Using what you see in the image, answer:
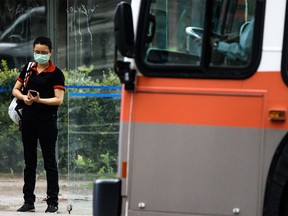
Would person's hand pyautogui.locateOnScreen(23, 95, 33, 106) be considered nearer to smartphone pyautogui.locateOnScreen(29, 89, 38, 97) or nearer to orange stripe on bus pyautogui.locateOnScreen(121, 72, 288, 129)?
smartphone pyautogui.locateOnScreen(29, 89, 38, 97)

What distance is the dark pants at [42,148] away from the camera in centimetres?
963

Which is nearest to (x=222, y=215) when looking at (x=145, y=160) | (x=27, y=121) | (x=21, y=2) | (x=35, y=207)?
(x=145, y=160)

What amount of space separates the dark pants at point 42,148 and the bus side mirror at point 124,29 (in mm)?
3207

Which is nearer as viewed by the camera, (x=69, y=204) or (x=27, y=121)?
(x=27, y=121)

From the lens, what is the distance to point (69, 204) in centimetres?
1030

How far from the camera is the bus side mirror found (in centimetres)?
648

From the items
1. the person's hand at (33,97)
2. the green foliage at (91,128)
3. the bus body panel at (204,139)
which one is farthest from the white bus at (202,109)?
the green foliage at (91,128)

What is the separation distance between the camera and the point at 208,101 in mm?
6473

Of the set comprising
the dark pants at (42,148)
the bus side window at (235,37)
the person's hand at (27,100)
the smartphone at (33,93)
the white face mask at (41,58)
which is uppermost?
the bus side window at (235,37)

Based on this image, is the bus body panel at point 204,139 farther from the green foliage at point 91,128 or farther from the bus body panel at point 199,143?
the green foliage at point 91,128

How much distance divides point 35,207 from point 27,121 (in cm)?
137

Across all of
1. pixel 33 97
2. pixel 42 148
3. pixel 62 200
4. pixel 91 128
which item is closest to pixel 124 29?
pixel 33 97

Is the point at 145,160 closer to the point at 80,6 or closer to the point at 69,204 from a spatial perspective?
the point at 69,204

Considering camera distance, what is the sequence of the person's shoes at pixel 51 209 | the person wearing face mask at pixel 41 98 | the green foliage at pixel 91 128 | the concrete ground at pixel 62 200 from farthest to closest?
the green foliage at pixel 91 128
the concrete ground at pixel 62 200
the person's shoes at pixel 51 209
the person wearing face mask at pixel 41 98
